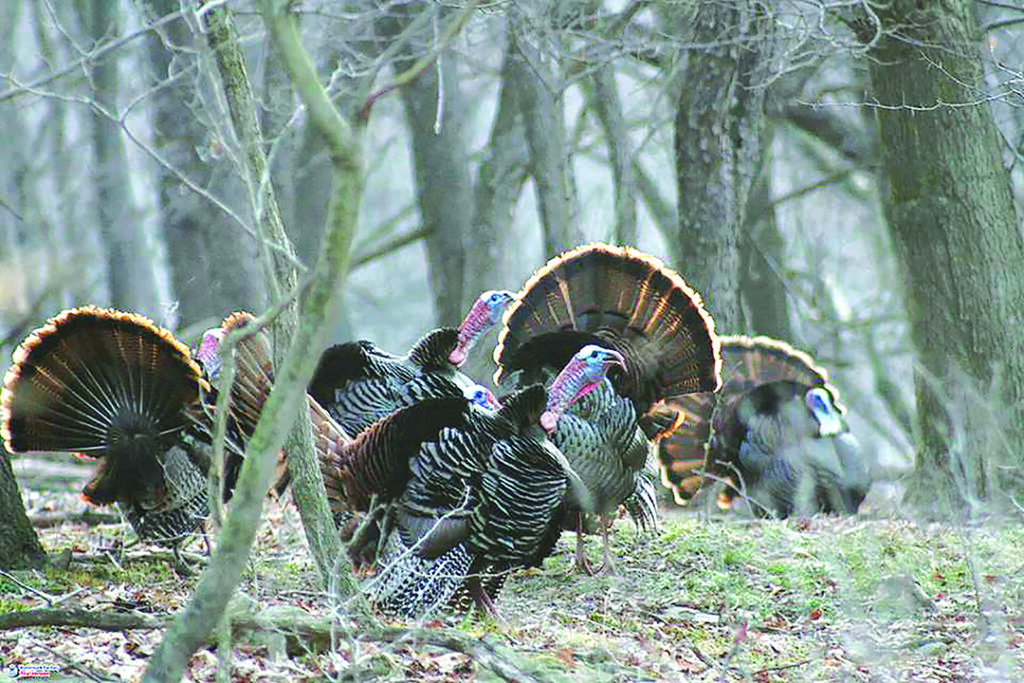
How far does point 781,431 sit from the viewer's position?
8.81 meters

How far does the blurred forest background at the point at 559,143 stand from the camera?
7023mm

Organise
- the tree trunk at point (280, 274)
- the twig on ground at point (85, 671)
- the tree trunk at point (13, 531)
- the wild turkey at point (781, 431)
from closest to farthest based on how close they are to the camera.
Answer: the twig on ground at point (85, 671) → the tree trunk at point (280, 274) → the tree trunk at point (13, 531) → the wild turkey at point (781, 431)

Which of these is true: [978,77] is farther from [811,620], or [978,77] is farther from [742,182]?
[811,620]

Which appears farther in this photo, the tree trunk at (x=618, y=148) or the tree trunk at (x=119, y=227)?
the tree trunk at (x=119, y=227)

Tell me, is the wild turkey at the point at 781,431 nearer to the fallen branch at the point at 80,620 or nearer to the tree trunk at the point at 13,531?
the tree trunk at the point at 13,531

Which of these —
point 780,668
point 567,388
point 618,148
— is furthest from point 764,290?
point 780,668

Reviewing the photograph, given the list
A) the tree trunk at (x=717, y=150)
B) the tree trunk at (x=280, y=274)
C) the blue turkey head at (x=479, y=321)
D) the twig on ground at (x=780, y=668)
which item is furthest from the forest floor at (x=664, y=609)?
the tree trunk at (x=717, y=150)

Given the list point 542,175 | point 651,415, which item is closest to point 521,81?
point 542,175

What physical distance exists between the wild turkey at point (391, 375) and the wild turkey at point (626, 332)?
0.18 meters

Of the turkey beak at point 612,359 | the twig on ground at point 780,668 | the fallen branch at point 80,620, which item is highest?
the turkey beak at point 612,359

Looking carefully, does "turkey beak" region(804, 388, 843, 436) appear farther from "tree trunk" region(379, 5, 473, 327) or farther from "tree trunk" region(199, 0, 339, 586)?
"tree trunk" region(199, 0, 339, 586)

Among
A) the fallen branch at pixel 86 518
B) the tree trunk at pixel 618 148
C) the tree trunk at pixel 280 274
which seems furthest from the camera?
the tree trunk at pixel 618 148

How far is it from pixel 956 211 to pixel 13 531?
4.74 meters

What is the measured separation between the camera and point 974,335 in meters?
7.29
